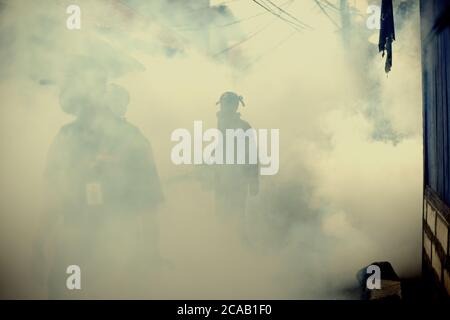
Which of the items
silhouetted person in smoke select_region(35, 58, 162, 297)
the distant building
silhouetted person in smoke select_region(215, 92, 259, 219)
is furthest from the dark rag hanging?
silhouetted person in smoke select_region(35, 58, 162, 297)

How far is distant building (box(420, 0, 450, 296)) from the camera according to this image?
2.18m

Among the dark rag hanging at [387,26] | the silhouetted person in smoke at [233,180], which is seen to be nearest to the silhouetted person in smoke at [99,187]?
the silhouetted person in smoke at [233,180]

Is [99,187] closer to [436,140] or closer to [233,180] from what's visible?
[233,180]

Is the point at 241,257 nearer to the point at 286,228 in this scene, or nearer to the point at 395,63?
the point at 286,228

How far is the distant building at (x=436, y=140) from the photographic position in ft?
7.14

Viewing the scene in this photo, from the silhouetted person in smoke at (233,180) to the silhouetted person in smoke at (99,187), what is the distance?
363 millimetres

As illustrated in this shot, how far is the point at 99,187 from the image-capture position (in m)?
2.57

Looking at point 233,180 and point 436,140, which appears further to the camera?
point 233,180

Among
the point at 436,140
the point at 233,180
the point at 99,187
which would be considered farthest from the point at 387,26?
the point at 99,187

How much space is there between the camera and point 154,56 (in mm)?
2541

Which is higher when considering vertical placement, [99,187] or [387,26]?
[387,26]

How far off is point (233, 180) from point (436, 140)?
3.64 feet

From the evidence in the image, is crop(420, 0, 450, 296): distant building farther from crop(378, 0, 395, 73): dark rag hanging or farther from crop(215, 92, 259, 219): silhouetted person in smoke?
crop(215, 92, 259, 219): silhouetted person in smoke

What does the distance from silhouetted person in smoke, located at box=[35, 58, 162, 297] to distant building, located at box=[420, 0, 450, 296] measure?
151cm
